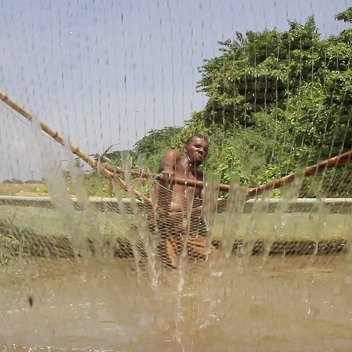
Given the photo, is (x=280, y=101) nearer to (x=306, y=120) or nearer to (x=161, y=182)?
(x=306, y=120)

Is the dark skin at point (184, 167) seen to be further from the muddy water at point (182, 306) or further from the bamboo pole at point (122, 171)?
the muddy water at point (182, 306)

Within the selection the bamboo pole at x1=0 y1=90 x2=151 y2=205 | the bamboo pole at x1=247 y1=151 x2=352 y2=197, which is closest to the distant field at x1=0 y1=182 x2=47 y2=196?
the bamboo pole at x1=0 y1=90 x2=151 y2=205

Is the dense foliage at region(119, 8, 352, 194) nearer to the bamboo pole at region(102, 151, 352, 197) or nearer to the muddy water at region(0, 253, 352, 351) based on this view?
the bamboo pole at region(102, 151, 352, 197)

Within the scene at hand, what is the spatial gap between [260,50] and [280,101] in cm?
175

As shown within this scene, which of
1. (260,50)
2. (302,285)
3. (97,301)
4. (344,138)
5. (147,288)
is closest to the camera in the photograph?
(97,301)

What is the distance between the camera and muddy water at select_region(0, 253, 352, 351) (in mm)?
2920

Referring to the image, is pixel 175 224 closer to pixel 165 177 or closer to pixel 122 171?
pixel 165 177

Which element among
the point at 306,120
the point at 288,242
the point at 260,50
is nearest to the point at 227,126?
the point at 260,50

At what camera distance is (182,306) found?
374 cm

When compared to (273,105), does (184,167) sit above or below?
below

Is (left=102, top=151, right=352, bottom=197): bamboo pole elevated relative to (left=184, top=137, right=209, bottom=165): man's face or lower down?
lower down

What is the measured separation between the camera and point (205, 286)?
13.6 feet

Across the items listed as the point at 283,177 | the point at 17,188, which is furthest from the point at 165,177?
the point at 17,188

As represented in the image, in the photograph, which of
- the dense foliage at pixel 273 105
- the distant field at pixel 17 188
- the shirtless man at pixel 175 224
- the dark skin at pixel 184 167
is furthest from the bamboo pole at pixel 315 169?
the distant field at pixel 17 188
